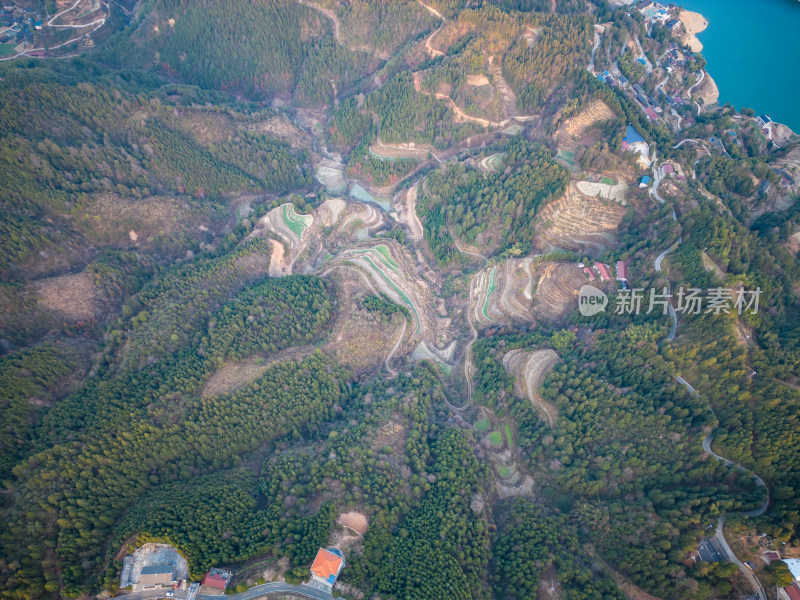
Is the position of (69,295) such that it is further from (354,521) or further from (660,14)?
(660,14)

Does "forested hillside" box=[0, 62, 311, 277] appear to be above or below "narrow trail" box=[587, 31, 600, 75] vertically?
below

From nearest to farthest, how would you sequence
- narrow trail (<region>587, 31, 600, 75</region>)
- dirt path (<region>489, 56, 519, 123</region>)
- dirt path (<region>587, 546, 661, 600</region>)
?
1. dirt path (<region>587, 546, 661, 600</region>)
2. narrow trail (<region>587, 31, 600, 75</region>)
3. dirt path (<region>489, 56, 519, 123</region>)

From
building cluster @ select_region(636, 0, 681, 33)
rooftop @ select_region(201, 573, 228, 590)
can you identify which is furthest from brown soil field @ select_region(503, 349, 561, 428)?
building cluster @ select_region(636, 0, 681, 33)

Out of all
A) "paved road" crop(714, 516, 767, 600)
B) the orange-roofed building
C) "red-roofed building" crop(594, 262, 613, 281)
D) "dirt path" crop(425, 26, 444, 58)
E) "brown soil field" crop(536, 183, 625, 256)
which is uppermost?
"dirt path" crop(425, 26, 444, 58)

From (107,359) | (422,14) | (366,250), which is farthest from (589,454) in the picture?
(422,14)

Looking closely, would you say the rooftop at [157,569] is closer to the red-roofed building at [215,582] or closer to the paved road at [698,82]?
the red-roofed building at [215,582]

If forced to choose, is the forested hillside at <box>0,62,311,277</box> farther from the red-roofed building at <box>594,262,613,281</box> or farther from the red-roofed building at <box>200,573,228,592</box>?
the red-roofed building at <box>594,262,613,281</box>
